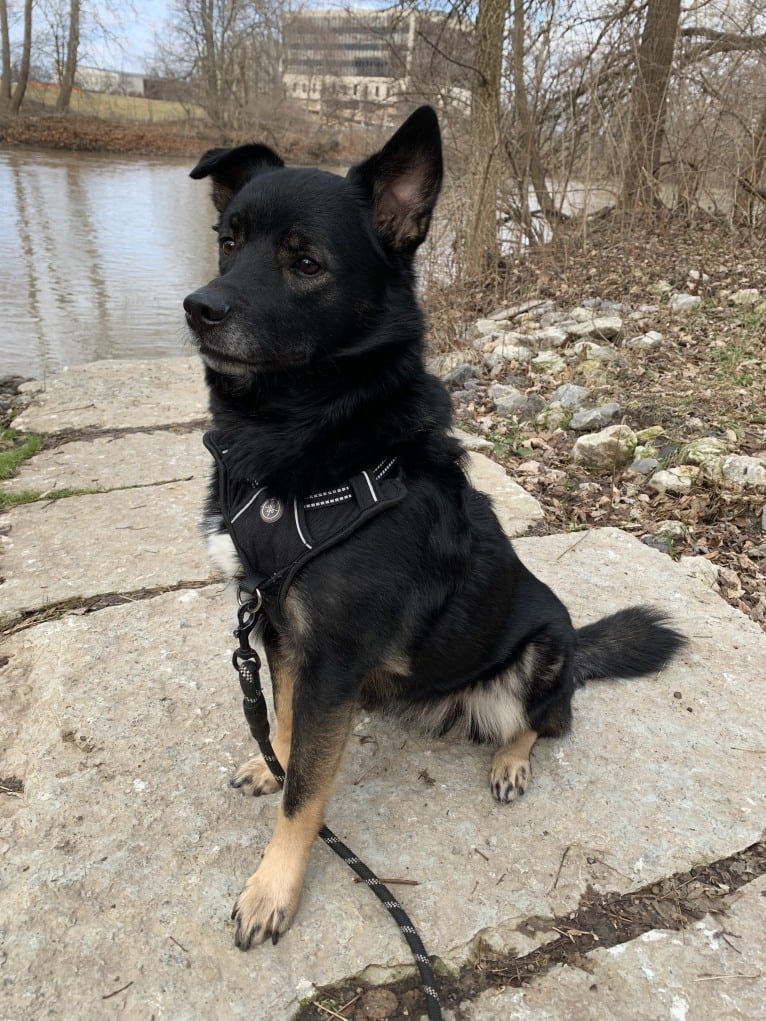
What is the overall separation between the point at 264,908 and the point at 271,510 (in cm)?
111

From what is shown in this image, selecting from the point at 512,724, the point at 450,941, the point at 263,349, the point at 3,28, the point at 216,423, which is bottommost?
the point at 450,941

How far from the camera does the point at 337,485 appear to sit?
2082mm

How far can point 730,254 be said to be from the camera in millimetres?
9570

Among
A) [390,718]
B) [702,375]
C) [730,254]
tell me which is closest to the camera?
[390,718]

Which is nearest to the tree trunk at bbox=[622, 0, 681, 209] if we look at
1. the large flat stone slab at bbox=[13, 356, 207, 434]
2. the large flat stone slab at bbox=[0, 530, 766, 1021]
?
the large flat stone slab at bbox=[13, 356, 207, 434]

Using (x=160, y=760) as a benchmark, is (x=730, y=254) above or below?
above

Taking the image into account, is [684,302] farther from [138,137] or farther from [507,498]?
[138,137]

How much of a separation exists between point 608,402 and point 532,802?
395 cm

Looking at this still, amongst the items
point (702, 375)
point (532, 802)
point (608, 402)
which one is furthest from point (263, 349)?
point (702, 375)

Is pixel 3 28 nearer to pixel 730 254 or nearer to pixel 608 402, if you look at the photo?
pixel 730 254

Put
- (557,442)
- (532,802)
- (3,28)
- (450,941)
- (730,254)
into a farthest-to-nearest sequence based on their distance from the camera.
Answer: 1. (3,28)
2. (730,254)
3. (557,442)
4. (532,802)
5. (450,941)

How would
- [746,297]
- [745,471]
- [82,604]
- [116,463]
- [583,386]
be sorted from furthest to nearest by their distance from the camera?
[746,297] < [583,386] < [116,463] < [745,471] < [82,604]

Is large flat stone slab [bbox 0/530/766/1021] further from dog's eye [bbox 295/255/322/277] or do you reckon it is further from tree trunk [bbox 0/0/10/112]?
tree trunk [bbox 0/0/10/112]

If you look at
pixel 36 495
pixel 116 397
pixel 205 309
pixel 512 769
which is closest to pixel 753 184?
pixel 116 397
